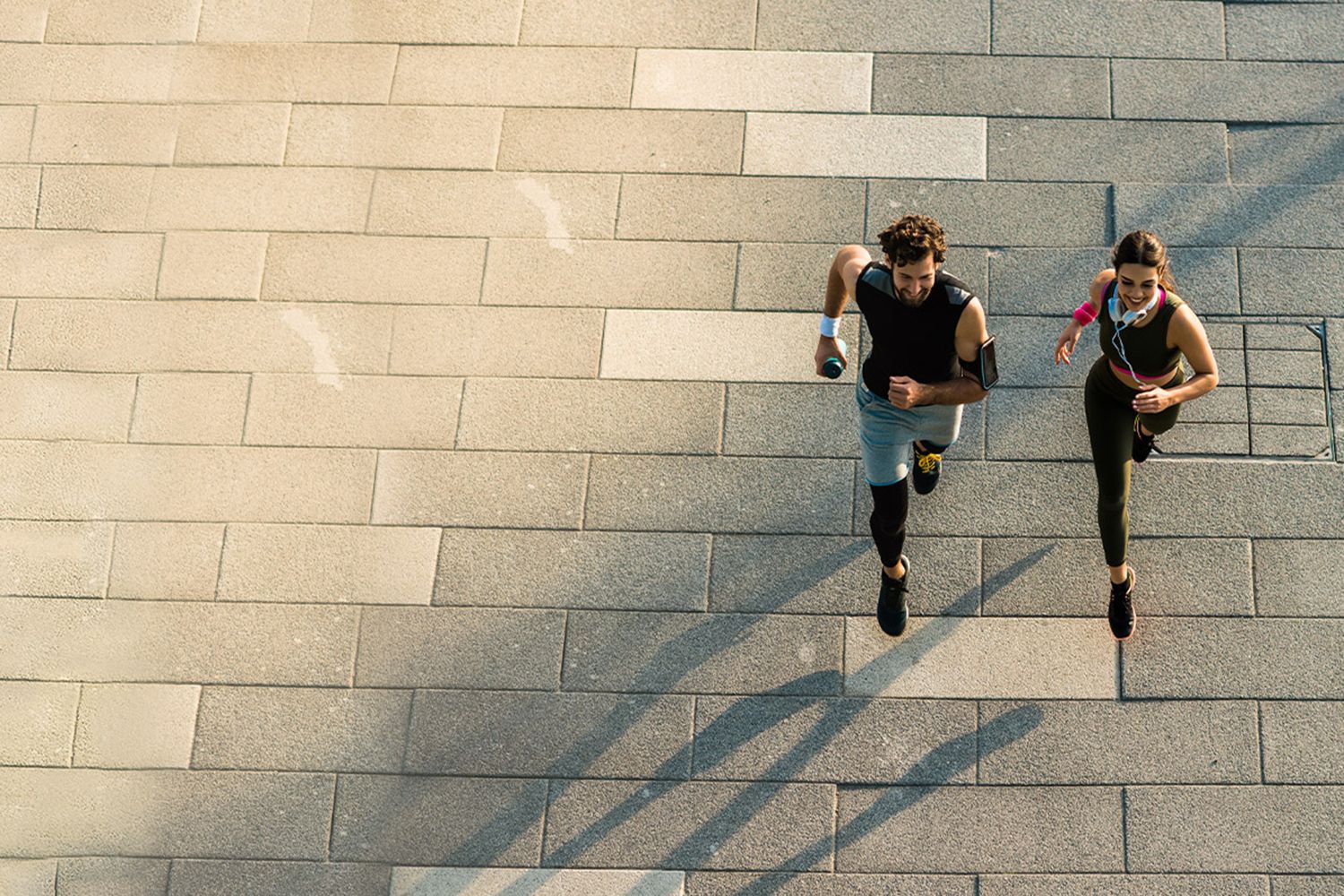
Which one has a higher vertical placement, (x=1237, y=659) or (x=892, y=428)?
(x=892, y=428)

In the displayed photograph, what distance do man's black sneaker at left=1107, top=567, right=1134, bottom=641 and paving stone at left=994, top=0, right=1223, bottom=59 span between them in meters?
2.77

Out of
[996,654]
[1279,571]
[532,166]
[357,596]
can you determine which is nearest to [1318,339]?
[1279,571]

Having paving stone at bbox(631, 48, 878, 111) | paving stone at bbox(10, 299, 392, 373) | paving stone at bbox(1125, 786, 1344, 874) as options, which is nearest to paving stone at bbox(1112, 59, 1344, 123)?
paving stone at bbox(631, 48, 878, 111)

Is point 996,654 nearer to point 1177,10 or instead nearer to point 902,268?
point 902,268

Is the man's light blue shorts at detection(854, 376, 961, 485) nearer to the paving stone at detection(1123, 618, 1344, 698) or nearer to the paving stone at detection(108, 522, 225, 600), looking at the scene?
the paving stone at detection(1123, 618, 1344, 698)

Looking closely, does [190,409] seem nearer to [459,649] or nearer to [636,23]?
[459,649]

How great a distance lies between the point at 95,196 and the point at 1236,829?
19.5 feet

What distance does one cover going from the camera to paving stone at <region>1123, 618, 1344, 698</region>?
15.9 ft

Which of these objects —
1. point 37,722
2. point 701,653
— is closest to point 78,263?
point 37,722

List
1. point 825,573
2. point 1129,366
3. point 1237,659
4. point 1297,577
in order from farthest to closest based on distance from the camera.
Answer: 1. point 825,573
2. point 1297,577
3. point 1237,659
4. point 1129,366

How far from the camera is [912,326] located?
415 centimetres

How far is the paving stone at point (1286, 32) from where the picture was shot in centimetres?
598

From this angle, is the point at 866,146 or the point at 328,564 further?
the point at 866,146

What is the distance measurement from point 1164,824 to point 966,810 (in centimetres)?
76
